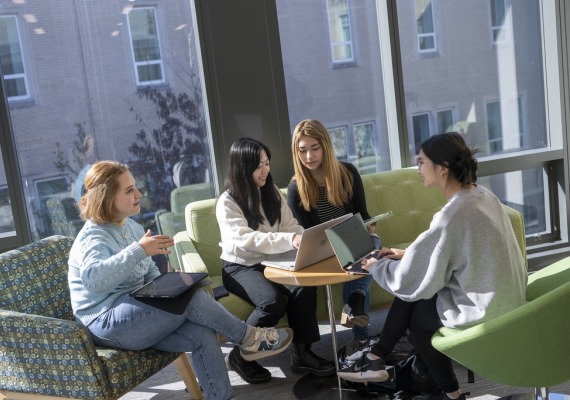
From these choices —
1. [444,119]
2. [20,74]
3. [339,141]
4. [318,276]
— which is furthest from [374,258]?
[20,74]

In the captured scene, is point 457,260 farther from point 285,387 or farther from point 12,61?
point 12,61

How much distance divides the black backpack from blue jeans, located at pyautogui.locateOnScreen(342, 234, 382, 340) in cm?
32

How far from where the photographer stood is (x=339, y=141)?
4836 mm

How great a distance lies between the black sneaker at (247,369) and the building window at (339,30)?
2.13 m

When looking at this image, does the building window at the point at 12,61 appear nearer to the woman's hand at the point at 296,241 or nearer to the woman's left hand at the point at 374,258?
the woman's hand at the point at 296,241

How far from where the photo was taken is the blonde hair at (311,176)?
12.9 ft

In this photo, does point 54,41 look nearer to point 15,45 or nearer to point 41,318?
point 15,45

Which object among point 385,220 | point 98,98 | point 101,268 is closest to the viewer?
point 101,268

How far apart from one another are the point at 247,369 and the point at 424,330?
109cm

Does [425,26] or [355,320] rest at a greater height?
[425,26]

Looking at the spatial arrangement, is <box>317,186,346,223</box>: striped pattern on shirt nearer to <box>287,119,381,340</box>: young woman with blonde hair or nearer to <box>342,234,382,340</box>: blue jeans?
<box>287,119,381,340</box>: young woman with blonde hair

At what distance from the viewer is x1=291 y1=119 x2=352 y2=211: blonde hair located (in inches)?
155

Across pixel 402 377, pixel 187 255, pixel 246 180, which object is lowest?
pixel 402 377

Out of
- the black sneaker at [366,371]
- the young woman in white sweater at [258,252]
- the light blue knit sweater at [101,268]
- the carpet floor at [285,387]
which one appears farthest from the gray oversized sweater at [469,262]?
the light blue knit sweater at [101,268]
